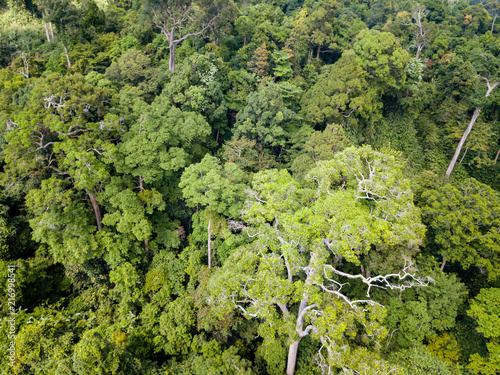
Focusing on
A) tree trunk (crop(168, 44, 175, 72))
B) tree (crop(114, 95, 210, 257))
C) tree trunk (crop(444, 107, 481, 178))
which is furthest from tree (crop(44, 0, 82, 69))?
tree trunk (crop(444, 107, 481, 178))

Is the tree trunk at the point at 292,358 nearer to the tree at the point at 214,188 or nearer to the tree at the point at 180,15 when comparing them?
the tree at the point at 214,188

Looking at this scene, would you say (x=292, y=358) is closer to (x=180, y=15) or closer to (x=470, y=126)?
(x=180, y=15)

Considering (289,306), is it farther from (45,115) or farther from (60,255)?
(45,115)

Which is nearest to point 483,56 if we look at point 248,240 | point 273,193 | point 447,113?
point 447,113

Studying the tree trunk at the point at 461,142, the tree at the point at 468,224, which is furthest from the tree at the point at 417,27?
Result: the tree at the point at 468,224

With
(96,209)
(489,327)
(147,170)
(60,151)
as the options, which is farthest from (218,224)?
(489,327)

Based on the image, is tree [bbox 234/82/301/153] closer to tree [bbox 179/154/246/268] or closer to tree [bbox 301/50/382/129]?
tree [bbox 301/50/382/129]

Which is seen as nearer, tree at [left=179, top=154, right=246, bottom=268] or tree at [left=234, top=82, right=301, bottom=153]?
tree at [left=179, top=154, right=246, bottom=268]
